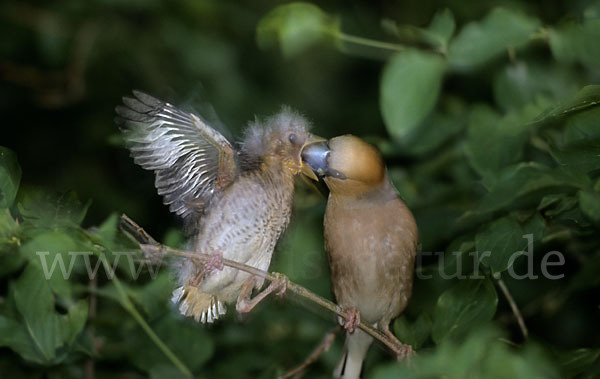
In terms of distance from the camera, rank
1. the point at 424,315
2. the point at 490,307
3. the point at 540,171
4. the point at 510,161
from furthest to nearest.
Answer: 1. the point at 510,161
2. the point at 424,315
3. the point at 490,307
4. the point at 540,171

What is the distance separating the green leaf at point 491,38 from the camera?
3.17 metres

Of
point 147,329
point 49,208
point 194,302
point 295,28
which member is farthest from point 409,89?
point 49,208

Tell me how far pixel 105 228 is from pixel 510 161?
1.59m

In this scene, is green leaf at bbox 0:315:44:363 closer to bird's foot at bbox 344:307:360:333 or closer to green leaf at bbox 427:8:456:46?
bird's foot at bbox 344:307:360:333

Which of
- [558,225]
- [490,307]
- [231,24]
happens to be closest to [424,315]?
[490,307]

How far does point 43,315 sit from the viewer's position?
2.46m

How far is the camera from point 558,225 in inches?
114

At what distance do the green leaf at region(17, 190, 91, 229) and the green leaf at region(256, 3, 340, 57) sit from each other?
3.62ft

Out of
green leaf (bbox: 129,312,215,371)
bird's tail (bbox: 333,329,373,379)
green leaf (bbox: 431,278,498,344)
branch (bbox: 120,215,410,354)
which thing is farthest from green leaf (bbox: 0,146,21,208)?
bird's tail (bbox: 333,329,373,379)

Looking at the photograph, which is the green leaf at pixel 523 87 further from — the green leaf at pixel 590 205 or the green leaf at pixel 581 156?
the green leaf at pixel 590 205

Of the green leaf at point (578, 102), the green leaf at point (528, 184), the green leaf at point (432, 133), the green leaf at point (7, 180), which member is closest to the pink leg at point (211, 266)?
the green leaf at point (7, 180)

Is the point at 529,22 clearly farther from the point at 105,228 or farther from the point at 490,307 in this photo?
the point at 105,228

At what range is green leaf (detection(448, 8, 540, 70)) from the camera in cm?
317

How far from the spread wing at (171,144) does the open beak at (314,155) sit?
→ 0.30 m
